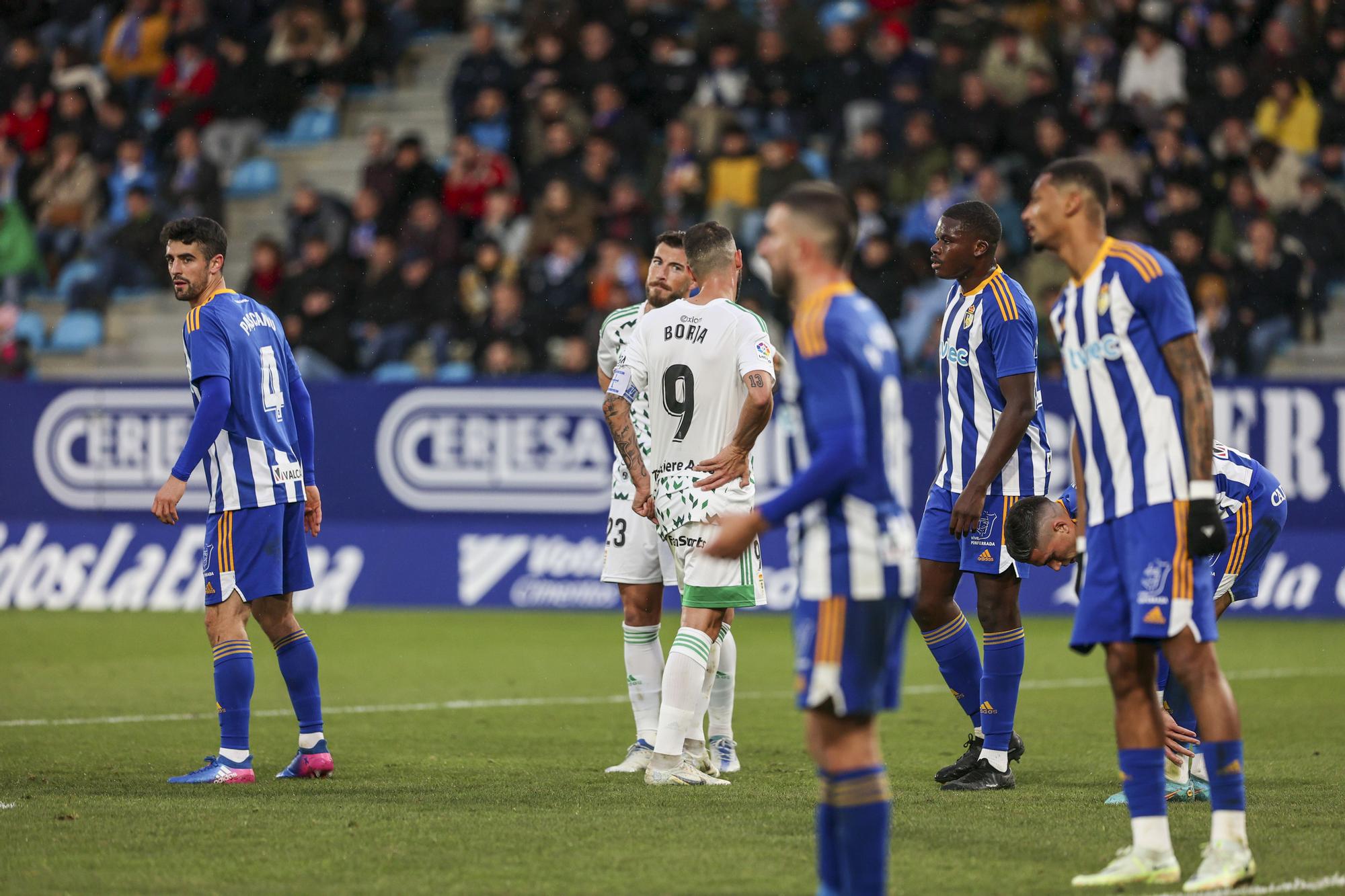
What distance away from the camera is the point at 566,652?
13.6 metres

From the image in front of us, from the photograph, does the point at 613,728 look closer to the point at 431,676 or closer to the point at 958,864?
the point at 431,676

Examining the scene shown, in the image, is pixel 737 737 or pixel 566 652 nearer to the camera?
pixel 737 737

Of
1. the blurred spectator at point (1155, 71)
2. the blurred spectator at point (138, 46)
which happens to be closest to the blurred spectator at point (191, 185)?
the blurred spectator at point (138, 46)


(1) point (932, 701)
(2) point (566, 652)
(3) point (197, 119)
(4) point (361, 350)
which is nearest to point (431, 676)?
(2) point (566, 652)

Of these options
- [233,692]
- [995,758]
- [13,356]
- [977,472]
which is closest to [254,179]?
[13,356]

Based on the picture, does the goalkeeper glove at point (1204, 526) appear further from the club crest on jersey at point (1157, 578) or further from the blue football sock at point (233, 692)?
the blue football sock at point (233, 692)

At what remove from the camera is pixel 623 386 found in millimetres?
8133

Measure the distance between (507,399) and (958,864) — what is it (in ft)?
35.1

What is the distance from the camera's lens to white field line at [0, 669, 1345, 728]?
9.96 metres

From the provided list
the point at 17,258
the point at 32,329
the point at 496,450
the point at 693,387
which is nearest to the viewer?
the point at 693,387

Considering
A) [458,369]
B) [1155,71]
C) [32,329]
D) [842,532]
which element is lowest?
[842,532]

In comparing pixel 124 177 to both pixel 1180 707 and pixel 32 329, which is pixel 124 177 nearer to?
pixel 32 329

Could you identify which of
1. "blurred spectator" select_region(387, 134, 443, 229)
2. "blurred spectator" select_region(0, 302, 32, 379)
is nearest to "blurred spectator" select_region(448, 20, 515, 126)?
"blurred spectator" select_region(387, 134, 443, 229)

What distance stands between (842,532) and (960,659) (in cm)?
332
